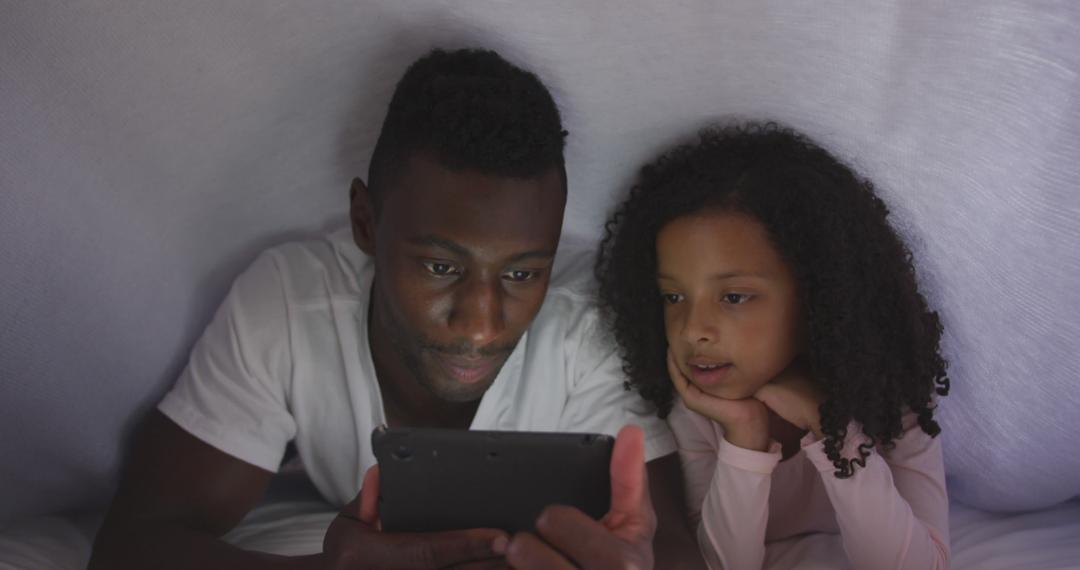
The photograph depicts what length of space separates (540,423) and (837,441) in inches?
12.9

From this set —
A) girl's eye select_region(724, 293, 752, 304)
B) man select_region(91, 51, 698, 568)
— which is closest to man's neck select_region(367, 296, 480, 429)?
man select_region(91, 51, 698, 568)

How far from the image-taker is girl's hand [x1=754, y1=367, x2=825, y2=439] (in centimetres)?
100

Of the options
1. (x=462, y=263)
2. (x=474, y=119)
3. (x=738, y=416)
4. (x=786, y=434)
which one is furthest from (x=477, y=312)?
(x=786, y=434)

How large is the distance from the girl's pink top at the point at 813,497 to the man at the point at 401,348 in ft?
0.14

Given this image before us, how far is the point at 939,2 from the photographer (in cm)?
89

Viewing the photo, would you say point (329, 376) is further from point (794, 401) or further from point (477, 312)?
point (794, 401)

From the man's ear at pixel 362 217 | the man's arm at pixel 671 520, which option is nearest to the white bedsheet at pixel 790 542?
the man's arm at pixel 671 520

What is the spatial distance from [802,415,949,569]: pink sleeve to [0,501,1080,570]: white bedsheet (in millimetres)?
83

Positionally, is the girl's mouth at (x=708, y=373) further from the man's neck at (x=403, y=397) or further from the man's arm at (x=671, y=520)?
the man's neck at (x=403, y=397)

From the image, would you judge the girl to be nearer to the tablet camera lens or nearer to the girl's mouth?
the girl's mouth

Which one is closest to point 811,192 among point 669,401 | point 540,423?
point 669,401

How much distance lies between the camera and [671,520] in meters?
0.99

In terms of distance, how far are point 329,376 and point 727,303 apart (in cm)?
45

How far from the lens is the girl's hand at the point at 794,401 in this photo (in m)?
1.00
